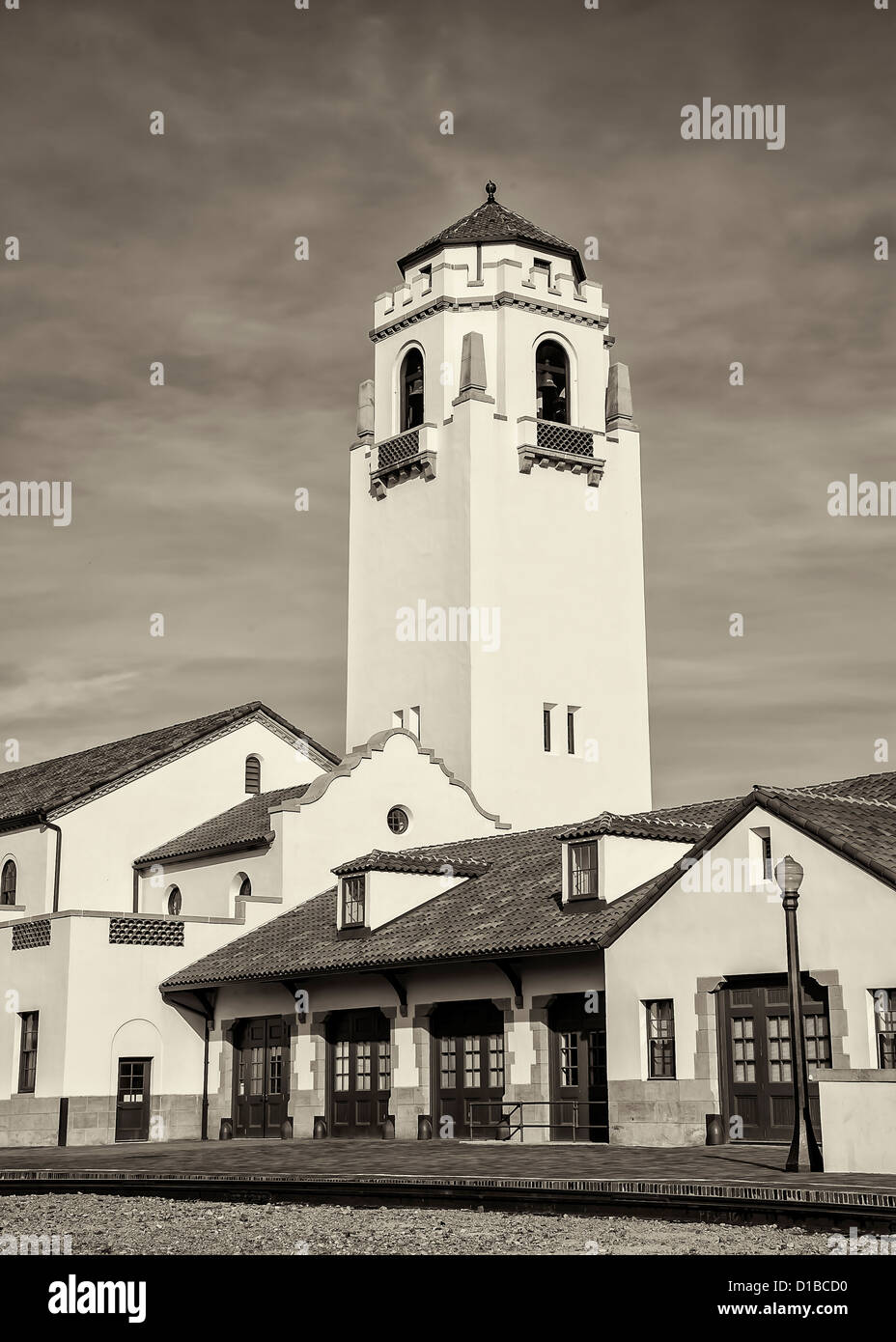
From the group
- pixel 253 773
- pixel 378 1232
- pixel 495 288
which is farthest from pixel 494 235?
pixel 378 1232

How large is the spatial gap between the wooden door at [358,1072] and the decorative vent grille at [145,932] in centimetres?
528

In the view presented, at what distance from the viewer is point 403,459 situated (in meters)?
48.5

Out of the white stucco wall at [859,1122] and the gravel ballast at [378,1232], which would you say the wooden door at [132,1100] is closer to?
the gravel ballast at [378,1232]

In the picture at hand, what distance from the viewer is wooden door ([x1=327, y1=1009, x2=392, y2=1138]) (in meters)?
31.7

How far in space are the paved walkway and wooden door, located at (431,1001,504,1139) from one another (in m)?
1.00

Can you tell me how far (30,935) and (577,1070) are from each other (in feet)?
46.6

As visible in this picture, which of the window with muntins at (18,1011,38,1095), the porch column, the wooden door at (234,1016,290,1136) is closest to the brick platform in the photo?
the porch column

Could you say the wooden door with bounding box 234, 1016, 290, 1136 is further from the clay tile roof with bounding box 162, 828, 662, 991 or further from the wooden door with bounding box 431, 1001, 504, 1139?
the wooden door with bounding box 431, 1001, 504, 1139

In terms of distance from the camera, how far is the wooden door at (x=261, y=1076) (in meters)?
34.2

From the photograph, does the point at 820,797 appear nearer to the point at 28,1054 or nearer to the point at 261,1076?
the point at 261,1076

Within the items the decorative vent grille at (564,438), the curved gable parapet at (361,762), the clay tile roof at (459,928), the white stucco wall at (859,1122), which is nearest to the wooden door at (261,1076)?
the clay tile roof at (459,928)

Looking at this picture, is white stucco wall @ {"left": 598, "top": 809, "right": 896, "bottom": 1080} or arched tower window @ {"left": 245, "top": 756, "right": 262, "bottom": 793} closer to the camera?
white stucco wall @ {"left": 598, "top": 809, "right": 896, "bottom": 1080}
